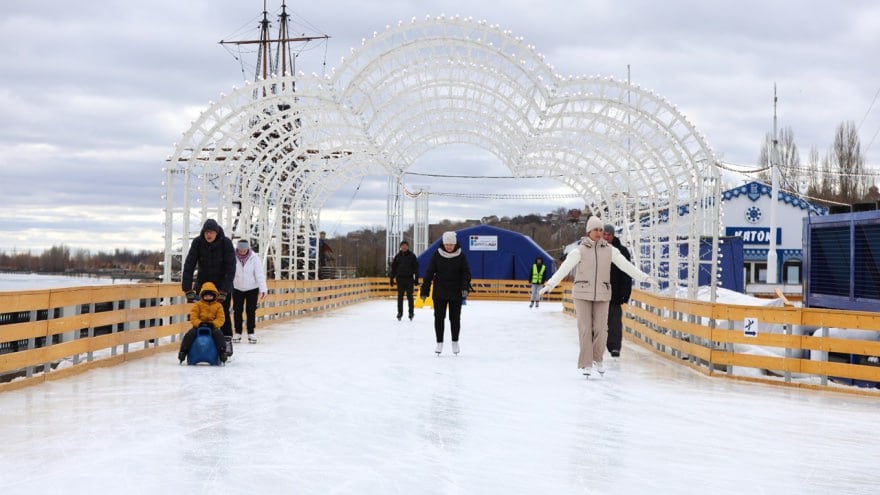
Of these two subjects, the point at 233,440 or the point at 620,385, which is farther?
the point at 620,385

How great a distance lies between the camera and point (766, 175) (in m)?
57.0

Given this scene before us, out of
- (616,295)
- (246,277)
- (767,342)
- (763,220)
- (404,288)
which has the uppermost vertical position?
(763,220)

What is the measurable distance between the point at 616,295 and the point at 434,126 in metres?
12.5

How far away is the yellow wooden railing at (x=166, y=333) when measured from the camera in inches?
338

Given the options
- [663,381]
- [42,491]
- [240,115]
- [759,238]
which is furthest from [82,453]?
[759,238]

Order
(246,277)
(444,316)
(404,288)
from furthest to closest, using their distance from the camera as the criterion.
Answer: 1. (404,288)
2. (246,277)
3. (444,316)

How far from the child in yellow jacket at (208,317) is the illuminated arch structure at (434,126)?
6476 mm

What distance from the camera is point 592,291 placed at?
9664 millimetres

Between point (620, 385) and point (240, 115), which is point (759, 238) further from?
point (620, 385)

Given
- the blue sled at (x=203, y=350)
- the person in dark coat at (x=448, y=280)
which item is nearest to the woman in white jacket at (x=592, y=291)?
the person in dark coat at (x=448, y=280)

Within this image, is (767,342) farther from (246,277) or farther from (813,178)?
(813,178)

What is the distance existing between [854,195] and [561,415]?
5187 cm

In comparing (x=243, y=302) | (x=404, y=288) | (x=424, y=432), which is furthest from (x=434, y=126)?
(x=424, y=432)

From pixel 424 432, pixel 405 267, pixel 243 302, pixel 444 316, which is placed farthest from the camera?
pixel 405 267
